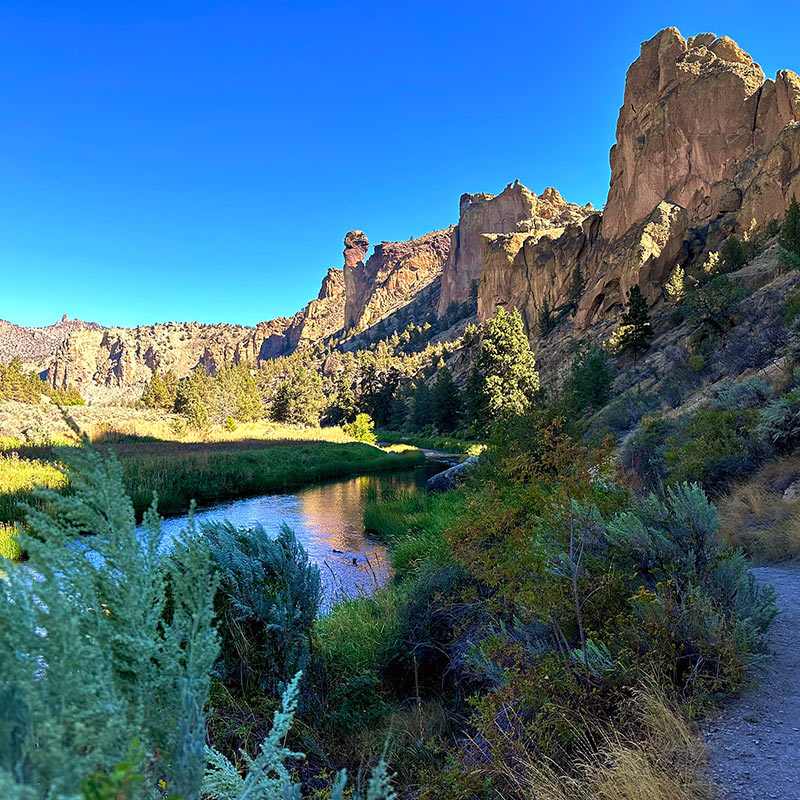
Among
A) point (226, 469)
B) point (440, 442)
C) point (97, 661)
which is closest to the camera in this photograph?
point (97, 661)

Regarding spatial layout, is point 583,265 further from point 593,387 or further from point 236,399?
point 236,399

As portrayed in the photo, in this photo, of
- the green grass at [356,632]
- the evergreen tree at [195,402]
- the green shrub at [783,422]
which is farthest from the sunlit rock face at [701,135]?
the evergreen tree at [195,402]

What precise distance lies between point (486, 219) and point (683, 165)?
8292 cm

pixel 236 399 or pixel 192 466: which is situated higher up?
pixel 236 399

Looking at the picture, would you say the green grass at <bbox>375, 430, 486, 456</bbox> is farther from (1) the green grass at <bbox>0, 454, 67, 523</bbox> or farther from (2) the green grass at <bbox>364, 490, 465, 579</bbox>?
(1) the green grass at <bbox>0, 454, 67, 523</bbox>

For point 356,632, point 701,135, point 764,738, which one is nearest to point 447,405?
point 701,135

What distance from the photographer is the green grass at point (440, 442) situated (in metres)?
37.4

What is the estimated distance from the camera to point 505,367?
4162cm

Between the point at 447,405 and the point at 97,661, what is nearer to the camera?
the point at 97,661

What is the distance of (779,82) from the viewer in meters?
44.9

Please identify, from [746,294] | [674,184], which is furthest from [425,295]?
[746,294]

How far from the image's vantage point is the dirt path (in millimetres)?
2117

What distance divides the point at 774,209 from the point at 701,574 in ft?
157

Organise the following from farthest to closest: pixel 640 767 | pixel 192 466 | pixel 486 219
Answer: pixel 486 219, pixel 192 466, pixel 640 767
